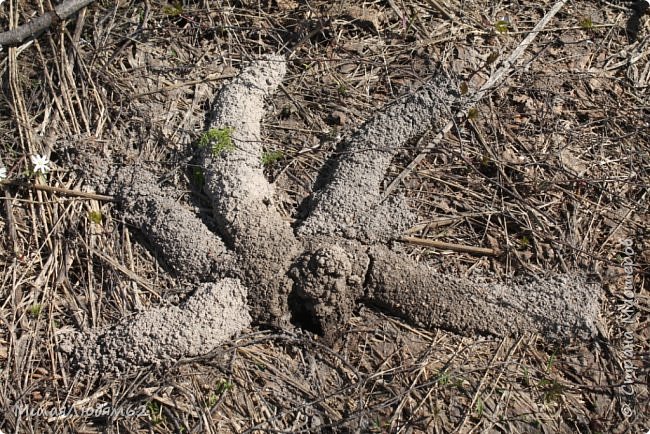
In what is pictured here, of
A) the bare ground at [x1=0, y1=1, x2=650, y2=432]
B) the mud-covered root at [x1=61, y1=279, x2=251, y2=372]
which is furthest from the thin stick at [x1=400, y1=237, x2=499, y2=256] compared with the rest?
the mud-covered root at [x1=61, y1=279, x2=251, y2=372]

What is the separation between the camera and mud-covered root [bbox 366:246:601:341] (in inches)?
101

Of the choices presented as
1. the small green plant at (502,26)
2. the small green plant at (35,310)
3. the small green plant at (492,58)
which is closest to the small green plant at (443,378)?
the small green plant at (492,58)

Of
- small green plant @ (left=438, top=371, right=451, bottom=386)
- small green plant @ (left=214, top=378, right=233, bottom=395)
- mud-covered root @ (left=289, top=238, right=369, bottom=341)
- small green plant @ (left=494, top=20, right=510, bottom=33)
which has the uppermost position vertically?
small green plant @ (left=494, top=20, right=510, bottom=33)

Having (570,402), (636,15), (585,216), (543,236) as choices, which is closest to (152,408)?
(570,402)

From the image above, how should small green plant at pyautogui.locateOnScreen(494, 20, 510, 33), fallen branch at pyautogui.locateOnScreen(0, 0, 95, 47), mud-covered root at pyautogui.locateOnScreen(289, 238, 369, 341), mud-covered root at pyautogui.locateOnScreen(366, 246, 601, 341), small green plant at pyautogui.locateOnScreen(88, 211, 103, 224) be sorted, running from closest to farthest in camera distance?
mud-covered root at pyautogui.locateOnScreen(289, 238, 369, 341) → mud-covered root at pyautogui.locateOnScreen(366, 246, 601, 341) → small green plant at pyautogui.locateOnScreen(88, 211, 103, 224) → fallen branch at pyautogui.locateOnScreen(0, 0, 95, 47) → small green plant at pyautogui.locateOnScreen(494, 20, 510, 33)

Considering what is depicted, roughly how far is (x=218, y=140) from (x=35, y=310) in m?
1.13

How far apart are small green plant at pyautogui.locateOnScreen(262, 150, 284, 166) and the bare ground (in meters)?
0.02

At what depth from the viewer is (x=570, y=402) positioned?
2.47 metres

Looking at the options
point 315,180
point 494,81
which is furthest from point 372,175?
point 494,81

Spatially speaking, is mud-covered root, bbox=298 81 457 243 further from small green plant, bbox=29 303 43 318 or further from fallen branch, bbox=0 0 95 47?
fallen branch, bbox=0 0 95 47

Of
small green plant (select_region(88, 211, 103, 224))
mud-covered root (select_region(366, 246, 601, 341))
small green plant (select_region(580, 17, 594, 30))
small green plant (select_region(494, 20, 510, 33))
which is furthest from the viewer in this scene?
small green plant (select_region(580, 17, 594, 30))

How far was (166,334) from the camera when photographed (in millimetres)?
2441

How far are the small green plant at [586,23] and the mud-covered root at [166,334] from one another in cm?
245

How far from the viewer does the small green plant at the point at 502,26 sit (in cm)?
317
